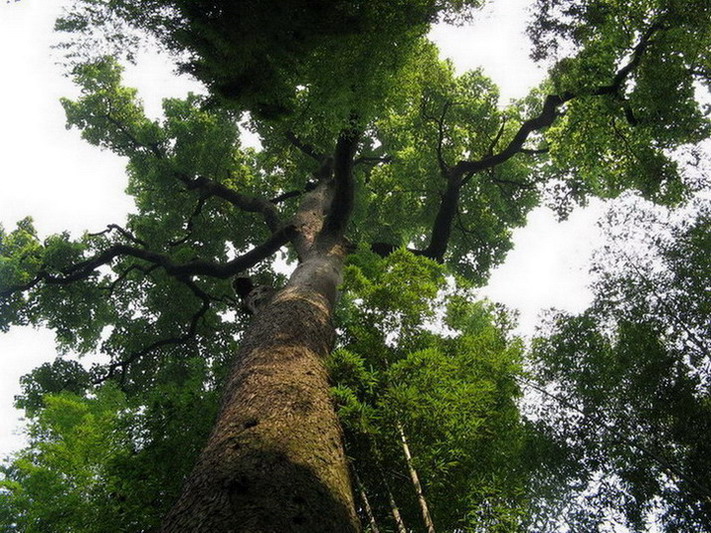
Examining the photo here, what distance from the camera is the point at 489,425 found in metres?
4.58

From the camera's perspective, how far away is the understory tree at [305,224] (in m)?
3.62

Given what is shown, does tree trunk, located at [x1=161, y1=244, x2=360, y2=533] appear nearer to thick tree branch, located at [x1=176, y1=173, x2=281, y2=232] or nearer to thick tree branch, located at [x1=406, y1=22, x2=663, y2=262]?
thick tree branch, located at [x1=406, y1=22, x2=663, y2=262]

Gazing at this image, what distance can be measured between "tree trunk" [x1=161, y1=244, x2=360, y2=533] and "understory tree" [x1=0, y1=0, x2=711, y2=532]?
17 mm

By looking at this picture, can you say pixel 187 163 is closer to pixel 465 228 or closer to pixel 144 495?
pixel 465 228

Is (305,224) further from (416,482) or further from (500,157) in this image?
(416,482)

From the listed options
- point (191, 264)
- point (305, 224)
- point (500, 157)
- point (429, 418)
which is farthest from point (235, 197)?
point (429, 418)

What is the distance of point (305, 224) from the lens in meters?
8.95

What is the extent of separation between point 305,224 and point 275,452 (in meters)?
6.41

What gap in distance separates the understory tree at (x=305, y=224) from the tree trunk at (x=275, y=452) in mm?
17

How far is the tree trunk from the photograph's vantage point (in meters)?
2.44

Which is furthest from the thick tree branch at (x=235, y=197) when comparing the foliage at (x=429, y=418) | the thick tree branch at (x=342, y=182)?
the foliage at (x=429, y=418)

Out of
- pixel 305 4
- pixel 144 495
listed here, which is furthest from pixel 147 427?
pixel 305 4

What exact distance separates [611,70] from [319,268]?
23.3 feet

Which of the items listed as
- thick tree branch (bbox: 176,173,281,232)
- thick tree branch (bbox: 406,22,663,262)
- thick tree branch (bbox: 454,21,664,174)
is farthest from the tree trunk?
thick tree branch (bbox: 454,21,664,174)
